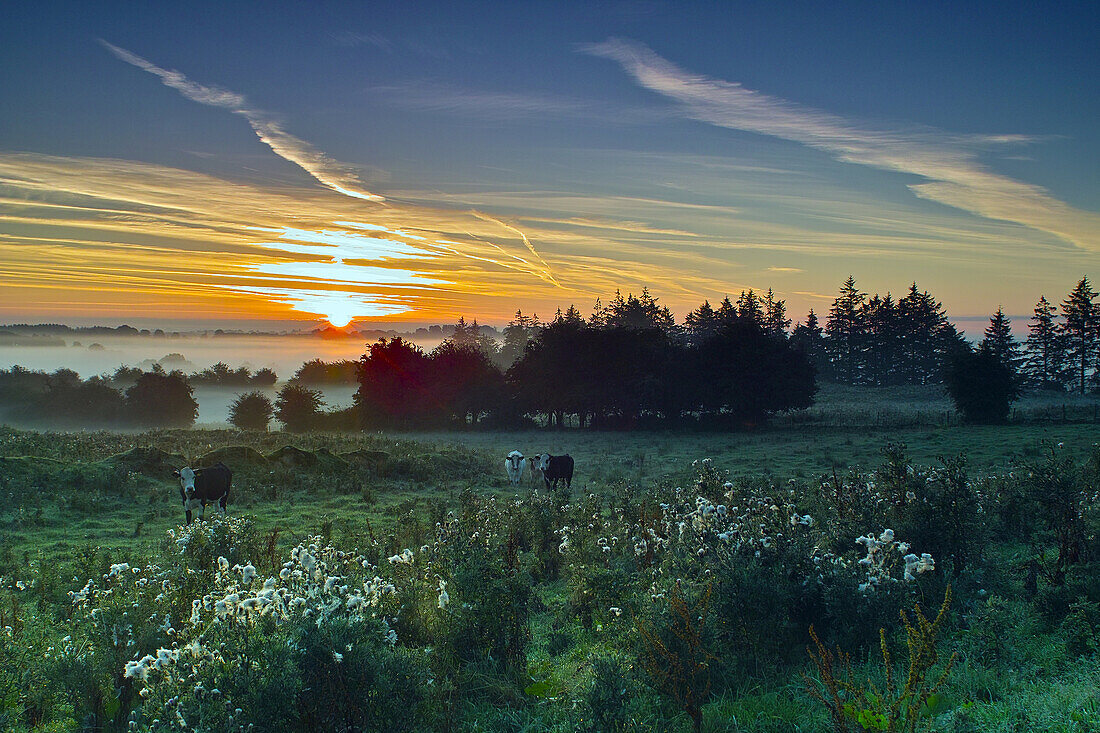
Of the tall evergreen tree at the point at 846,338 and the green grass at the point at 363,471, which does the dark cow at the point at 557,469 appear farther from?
the tall evergreen tree at the point at 846,338

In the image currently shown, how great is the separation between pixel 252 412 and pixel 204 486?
2182 inches

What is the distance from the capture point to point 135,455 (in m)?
22.8

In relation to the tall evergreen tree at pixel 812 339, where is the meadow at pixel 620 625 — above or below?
below

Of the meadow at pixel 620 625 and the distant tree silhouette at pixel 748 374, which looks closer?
the meadow at pixel 620 625

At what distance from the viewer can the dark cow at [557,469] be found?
2564 cm

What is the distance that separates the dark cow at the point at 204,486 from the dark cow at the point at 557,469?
11.9 metres

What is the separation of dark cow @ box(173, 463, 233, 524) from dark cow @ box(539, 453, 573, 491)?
39.0ft

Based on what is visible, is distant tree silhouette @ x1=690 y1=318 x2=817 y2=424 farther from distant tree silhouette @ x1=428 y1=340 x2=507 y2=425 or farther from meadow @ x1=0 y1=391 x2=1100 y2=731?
meadow @ x1=0 y1=391 x2=1100 y2=731

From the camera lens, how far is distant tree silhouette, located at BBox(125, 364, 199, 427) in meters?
74.3

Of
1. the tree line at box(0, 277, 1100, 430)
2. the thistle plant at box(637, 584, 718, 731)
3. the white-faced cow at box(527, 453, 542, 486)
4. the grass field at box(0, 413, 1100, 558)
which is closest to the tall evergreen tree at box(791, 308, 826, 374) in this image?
the tree line at box(0, 277, 1100, 430)

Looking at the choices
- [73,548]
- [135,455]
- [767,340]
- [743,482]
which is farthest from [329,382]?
[743,482]

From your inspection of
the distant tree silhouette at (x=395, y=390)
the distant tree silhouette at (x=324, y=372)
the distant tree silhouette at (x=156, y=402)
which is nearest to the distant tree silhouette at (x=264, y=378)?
the distant tree silhouette at (x=324, y=372)

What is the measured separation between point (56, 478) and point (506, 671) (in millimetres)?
20041

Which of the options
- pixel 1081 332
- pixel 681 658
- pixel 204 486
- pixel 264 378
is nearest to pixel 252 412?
pixel 204 486
